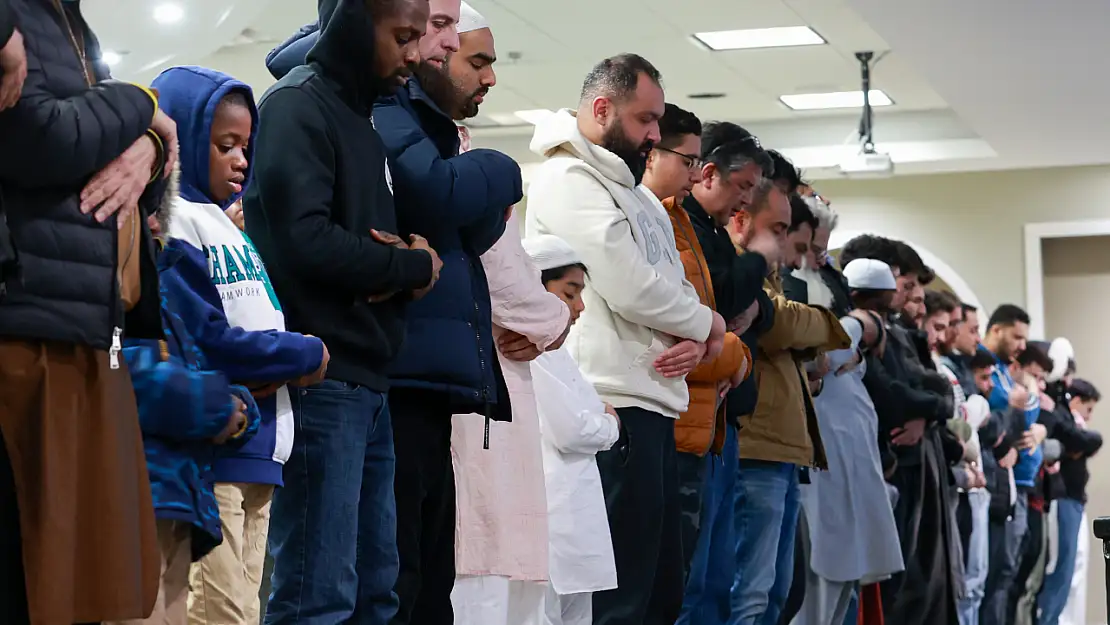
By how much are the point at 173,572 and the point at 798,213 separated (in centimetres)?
301

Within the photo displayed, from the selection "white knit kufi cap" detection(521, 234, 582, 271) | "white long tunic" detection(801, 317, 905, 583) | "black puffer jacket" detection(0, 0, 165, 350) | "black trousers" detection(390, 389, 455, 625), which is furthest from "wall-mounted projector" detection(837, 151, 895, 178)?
"black puffer jacket" detection(0, 0, 165, 350)

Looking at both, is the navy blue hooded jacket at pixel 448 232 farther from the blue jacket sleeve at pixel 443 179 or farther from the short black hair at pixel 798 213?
the short black hair at pixel 798 213

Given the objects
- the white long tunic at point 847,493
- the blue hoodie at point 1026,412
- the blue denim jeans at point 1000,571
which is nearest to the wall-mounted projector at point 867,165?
the blue hoodie at point 1026,412

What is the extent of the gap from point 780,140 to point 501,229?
813 cm

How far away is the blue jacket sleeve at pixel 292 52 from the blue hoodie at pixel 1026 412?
5.62 meters

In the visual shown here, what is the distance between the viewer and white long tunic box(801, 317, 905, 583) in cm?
496

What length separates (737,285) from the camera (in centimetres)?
403

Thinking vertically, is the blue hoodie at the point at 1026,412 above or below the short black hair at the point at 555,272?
below

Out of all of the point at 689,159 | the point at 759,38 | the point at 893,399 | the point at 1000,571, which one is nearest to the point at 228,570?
the point at 689,159

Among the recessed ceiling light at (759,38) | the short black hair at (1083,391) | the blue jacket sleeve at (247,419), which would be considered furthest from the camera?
the short black hair at (1083,391)

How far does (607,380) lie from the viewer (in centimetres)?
365

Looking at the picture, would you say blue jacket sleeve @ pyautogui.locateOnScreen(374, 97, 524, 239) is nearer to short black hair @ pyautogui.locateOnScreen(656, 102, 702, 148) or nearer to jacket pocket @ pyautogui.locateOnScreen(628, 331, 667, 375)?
jacket pocket @ pyautogui.locateOnScreen(628, 331, 667, 375)

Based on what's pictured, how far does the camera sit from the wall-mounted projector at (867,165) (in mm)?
8852

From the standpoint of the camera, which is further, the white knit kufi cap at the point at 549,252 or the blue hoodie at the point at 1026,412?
the blue hoodie at the point at 1026,412
